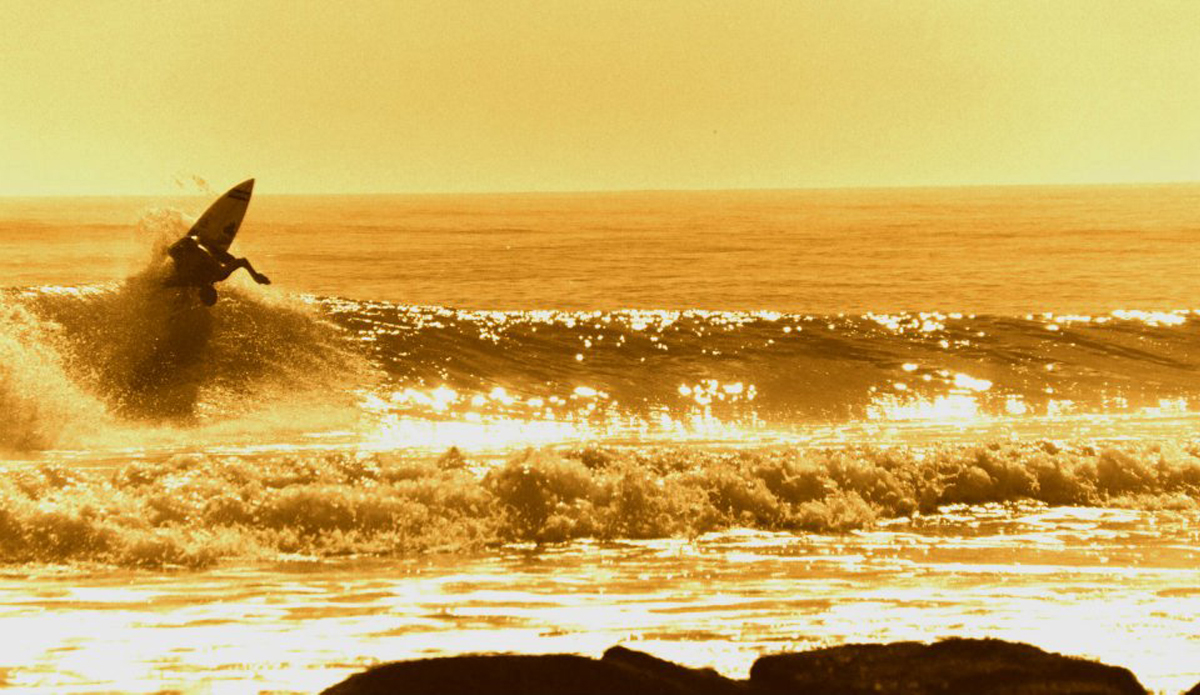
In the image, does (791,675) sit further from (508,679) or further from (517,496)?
(517,496)

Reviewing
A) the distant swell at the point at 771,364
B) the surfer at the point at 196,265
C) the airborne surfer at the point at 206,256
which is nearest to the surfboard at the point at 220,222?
the airborne surfer at the point at 206,256

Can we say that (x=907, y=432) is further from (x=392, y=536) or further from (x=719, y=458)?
(x=392, y=536)

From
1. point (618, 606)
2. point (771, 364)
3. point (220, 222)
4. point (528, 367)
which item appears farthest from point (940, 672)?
point (220, 222)

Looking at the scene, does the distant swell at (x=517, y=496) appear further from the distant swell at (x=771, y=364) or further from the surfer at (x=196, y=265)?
the surfer at (x=196, y=265)

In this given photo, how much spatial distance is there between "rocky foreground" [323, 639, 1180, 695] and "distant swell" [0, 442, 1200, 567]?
5.52 m

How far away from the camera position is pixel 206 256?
2481 cm

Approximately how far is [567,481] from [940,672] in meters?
7.52

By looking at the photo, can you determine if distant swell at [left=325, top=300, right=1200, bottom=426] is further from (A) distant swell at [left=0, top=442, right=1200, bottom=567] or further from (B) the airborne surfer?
(A) distant swell at [left=0, top=442, right=1200, bottom=567]

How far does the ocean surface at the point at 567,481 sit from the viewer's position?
33.3 ft

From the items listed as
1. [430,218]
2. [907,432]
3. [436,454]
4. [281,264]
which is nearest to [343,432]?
[436,454]

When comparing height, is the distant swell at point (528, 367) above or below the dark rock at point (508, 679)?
above

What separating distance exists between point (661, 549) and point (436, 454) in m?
5.24

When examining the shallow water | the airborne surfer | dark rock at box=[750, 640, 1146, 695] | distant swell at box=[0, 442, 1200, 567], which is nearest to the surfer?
the airborne surfer

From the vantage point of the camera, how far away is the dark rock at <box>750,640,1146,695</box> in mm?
7375
